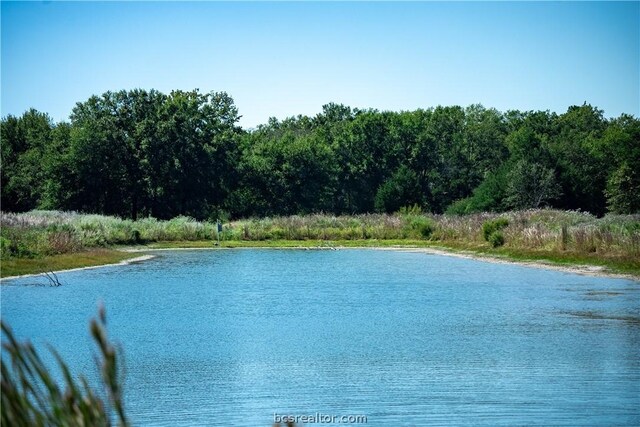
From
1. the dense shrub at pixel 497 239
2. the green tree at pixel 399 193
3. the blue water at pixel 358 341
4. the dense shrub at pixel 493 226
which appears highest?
the green tree at pixel 399 193

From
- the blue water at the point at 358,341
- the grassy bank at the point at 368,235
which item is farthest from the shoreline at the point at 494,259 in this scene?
the blue water at the point at 358,341

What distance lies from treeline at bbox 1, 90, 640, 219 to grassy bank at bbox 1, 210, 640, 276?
1231cm

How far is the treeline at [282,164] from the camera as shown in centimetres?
7238

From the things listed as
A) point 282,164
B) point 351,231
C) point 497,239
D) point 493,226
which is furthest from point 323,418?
point 282,164

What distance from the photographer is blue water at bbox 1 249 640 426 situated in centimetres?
1428

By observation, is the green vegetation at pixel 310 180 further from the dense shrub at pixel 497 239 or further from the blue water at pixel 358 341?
the blue water at pixel 358 341

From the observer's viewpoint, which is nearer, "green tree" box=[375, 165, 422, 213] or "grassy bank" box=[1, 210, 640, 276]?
"grassy bank" box=[1, 210, 640, 276]

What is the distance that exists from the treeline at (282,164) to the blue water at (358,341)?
35702 mm

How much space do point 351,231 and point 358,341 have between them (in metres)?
40.9

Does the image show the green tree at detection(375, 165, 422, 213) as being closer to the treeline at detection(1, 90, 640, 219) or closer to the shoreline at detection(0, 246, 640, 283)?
the treeline at detection(1, 90, 640, 219)

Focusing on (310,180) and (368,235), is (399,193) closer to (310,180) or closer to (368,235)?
(310,180)

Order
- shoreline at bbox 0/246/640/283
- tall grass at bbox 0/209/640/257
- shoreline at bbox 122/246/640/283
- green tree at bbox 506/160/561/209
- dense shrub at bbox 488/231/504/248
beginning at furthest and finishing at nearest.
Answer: green tree at bbox 506/160/561/209, dense shrub at bbox 488/231/504/248, tall grass at bbox 0/209/640/257, shoreline at bbox 122/246/640/283, shoreline at bbox 0/246/640/283

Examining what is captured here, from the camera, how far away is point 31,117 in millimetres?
88062

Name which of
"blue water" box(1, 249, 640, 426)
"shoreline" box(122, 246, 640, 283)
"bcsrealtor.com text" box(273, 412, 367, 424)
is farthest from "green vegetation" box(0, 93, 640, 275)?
"bcsrealtor.com text" box(273, 412, 367, 424)
